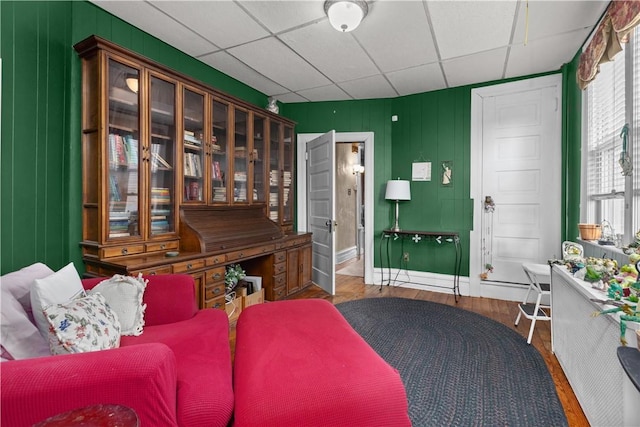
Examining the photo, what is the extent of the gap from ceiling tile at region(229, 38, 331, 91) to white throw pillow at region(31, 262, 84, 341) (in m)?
2.45

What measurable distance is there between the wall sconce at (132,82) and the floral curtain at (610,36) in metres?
3.29

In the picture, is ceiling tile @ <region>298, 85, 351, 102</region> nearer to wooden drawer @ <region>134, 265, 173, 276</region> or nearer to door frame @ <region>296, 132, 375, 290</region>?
door frame @ <region>296, 132, 375, 290</region>

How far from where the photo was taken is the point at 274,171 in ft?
13.2

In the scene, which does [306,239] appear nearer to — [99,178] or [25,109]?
[99,178]

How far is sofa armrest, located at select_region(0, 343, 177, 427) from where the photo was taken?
892 millimetres

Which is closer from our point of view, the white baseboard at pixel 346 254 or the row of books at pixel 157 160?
the row of books at pixel 157 160

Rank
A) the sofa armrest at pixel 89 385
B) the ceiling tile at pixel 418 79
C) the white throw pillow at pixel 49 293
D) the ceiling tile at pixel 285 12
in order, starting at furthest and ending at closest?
the ceiling tile at pixel 418 79
the ceiling tile at pixel 285 12
the white throw pillow at pixel 49 293
the sofa armrest at pixel 89 385

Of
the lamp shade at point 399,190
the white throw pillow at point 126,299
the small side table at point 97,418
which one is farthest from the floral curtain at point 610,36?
the white throw pillow at point 126,299

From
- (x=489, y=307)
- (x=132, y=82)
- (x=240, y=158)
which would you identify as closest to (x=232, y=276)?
(x=240, y=158)

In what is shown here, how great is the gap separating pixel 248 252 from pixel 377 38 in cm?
238

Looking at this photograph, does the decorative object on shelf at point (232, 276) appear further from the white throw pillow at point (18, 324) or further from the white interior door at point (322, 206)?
the white throw pillow at point (18, 324)

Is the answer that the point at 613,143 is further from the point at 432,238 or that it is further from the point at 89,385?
the point at 89,385

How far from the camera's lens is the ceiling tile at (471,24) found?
2301mm

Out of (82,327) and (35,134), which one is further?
(35,134)
